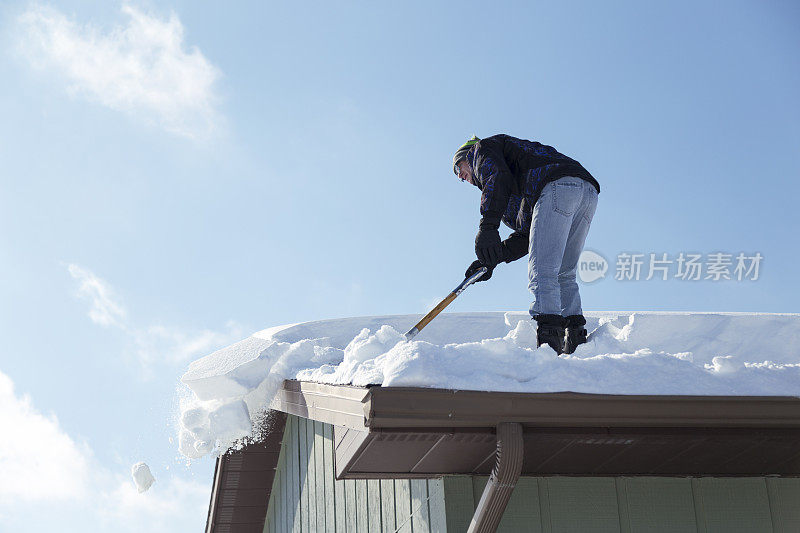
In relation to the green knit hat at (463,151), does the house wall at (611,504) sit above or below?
below

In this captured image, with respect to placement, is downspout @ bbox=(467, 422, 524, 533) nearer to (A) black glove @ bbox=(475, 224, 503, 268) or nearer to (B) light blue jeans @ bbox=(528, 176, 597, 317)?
(B) light blue jeans @ bbox=(528, 176, 597, 317)

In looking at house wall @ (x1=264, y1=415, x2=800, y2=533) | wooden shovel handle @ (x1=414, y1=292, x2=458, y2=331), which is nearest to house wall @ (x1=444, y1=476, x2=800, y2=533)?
house wall @ (x1=264, y1=415, x2=800, y2=533)

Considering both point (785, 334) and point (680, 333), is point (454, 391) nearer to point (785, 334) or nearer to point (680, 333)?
point (680, 333)

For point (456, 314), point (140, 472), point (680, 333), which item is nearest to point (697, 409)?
point (680, 333)

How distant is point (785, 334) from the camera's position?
495 centimetres

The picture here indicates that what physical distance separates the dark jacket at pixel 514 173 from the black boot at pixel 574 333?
558 mm

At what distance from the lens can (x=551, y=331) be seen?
12.1ft

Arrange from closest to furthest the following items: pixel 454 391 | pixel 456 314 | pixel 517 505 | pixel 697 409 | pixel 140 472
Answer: pixel 454 391 < pixel 697 409 < pixel 517 505 < pixel 140 472 < pixel 456 314

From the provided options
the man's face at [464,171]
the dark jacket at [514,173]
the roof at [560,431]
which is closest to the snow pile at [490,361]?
the roof at [560,431]

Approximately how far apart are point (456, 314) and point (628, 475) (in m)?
2.77

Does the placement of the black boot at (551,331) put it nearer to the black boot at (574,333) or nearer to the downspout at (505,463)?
the black boot at (574,333)

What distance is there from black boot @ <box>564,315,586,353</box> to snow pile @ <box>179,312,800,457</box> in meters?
0.09

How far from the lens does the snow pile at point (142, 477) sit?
156 inches

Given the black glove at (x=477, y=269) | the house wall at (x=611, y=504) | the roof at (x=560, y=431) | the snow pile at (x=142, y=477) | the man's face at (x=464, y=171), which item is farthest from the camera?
the man's face at (x=464, y=171)
